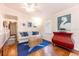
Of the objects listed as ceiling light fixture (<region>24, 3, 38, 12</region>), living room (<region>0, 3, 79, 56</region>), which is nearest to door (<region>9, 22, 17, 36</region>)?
living room (<region>0, 3, 79, 56</region>)

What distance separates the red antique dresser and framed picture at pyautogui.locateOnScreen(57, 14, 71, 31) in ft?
0.33

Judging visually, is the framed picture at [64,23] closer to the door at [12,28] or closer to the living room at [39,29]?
the living room at [39,29]

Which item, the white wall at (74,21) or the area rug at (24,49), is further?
the area rug at (24,49)

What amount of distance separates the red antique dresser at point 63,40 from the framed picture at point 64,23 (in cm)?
10

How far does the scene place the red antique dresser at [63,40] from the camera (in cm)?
171

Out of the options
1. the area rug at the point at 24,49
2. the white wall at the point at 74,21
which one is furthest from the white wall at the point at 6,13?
the white wall at the point at 74,21

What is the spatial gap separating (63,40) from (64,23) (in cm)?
34

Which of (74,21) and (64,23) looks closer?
(74,21)

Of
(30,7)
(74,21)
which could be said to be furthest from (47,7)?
(74,21)

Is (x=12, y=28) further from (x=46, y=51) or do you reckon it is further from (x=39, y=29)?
(x=46, y=51)

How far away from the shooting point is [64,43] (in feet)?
5.73

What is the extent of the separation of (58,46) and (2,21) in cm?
118

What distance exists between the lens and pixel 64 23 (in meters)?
1.77

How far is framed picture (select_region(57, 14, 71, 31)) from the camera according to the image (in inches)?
67.3
